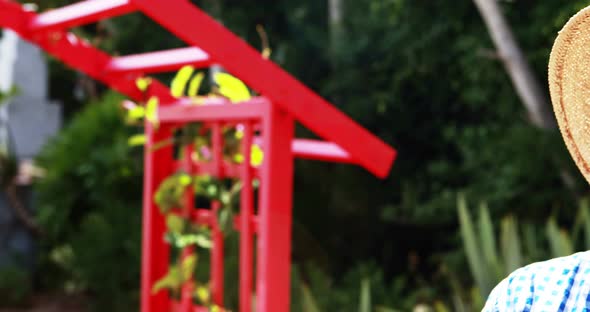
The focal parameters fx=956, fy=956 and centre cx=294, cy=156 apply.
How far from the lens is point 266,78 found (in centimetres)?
216

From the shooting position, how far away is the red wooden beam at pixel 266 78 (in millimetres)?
2127

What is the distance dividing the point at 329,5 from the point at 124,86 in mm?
4002

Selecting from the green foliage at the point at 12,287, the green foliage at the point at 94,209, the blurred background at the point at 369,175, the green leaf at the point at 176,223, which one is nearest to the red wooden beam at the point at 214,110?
the green leaf at the point at 176,223

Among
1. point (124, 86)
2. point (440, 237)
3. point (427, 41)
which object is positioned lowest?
point (440, 237)

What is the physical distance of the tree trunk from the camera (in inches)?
180

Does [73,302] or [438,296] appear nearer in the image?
[438,296]

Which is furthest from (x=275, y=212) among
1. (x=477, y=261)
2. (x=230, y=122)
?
(x=477, y=261)

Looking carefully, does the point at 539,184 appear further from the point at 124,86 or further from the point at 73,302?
the point at 73,302

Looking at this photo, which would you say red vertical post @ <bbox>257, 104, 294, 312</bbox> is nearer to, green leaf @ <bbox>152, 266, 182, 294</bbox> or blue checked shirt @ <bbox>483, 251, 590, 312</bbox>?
green leaf @ <bbox>152, 266, 182, 294</bbox>

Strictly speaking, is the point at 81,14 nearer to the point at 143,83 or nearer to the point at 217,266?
the point at 143,83

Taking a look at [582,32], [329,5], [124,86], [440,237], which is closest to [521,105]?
[440,237]

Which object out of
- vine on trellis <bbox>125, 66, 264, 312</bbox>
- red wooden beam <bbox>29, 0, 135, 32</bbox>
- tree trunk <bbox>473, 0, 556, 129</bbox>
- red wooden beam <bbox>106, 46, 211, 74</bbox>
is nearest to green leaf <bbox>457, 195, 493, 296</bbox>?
vine on trellis <bbox>125, 66, 264, 312</bbox>

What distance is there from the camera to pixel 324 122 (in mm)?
2197

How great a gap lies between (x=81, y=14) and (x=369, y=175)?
3.44 m
